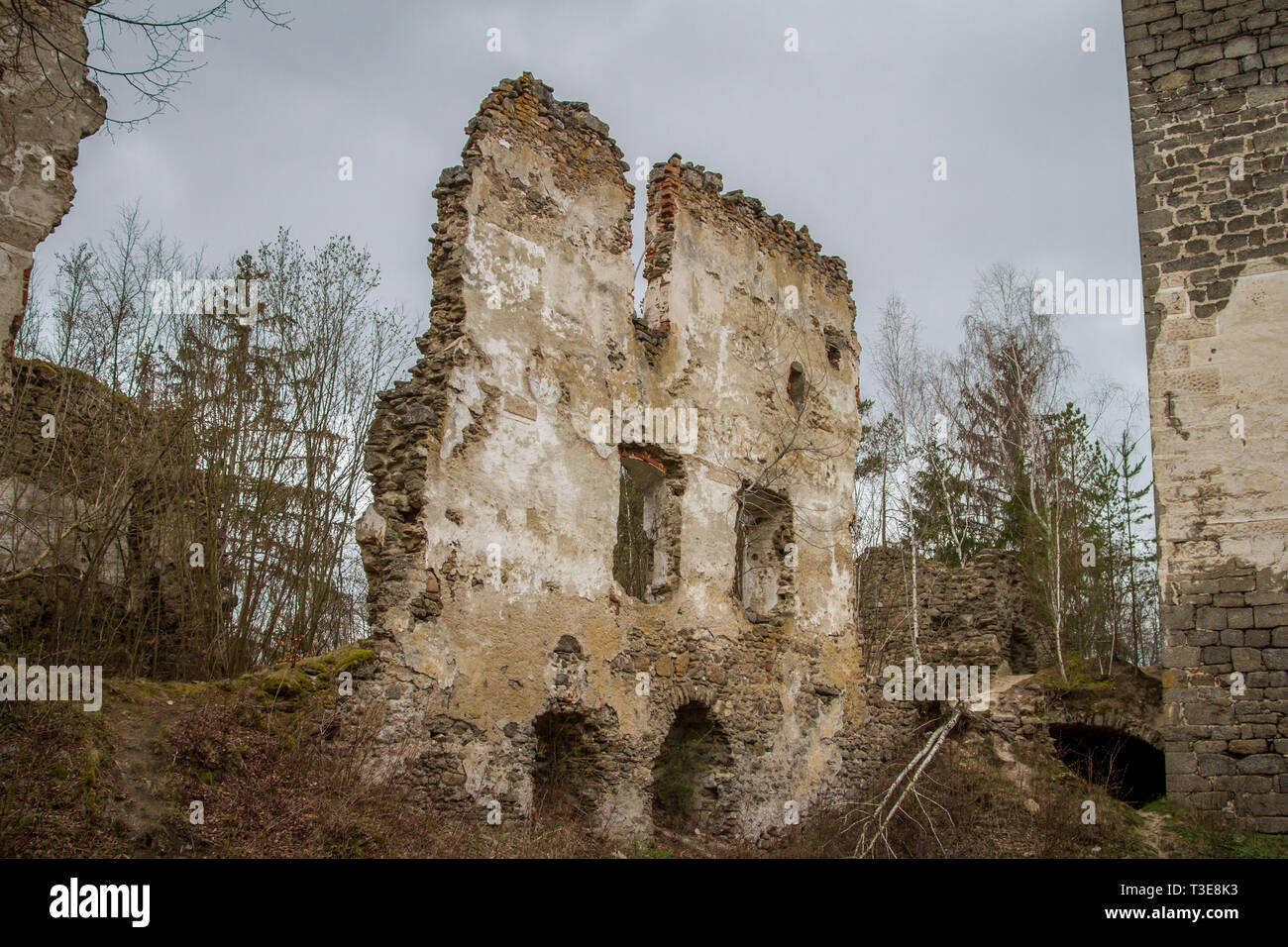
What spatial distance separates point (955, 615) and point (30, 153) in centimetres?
1206

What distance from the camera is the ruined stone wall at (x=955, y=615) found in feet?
48.0

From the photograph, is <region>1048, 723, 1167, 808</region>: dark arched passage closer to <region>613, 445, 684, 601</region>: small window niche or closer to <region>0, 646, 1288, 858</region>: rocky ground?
<region>0, 646, 1288, 858</region>: rocky ground

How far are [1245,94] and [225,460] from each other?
459 inches

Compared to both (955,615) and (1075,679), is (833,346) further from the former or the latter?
(1075,679)

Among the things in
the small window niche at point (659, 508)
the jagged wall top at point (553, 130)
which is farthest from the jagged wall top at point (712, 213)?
the small window niche at point (659, 508)

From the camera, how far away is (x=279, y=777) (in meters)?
7.54

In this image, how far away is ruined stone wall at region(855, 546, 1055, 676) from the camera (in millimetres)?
14641

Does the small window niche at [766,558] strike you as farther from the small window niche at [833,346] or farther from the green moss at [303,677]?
the green moss at [303,677]

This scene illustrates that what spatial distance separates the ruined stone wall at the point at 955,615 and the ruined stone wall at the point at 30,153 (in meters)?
10.6

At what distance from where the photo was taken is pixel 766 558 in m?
12.7

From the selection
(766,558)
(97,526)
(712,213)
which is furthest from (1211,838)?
(97,526)
